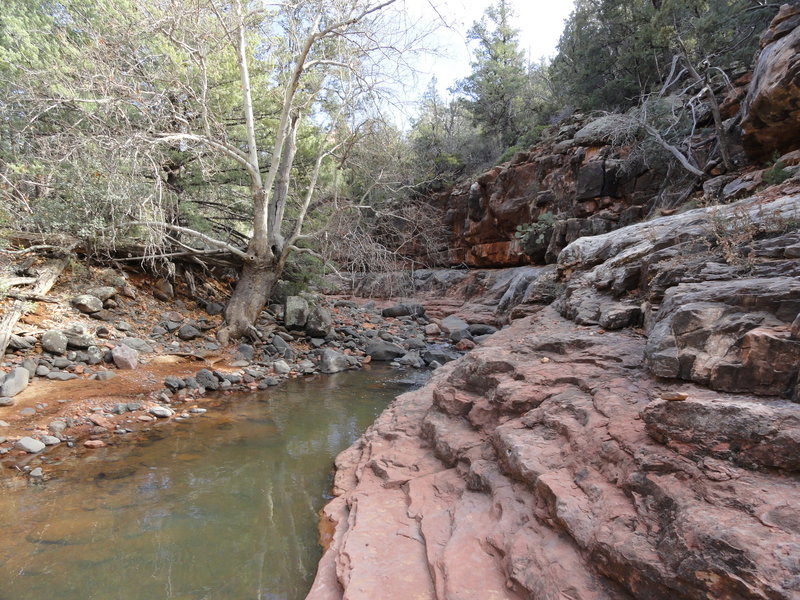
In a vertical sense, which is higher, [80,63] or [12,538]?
[80,63]

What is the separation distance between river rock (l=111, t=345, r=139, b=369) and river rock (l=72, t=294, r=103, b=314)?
116cm

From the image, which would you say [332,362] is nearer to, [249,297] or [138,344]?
[249,297]

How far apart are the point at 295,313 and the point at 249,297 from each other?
127 cm

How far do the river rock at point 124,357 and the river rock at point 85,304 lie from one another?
1.16 meters

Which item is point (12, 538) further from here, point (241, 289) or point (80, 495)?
point (241, 289)

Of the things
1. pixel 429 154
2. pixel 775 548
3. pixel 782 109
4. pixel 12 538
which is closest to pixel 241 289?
pixel 12 538

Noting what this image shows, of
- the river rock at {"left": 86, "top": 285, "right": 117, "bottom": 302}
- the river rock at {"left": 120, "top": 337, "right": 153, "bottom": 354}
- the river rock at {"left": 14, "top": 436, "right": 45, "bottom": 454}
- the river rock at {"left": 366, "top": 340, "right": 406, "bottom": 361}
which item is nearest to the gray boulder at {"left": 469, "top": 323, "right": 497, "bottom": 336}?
the river rock at {"left": 366, "top": 340, "right": 406, "bottom": 361}

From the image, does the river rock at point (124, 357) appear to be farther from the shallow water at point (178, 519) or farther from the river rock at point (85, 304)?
the shallow water at point (178, 519)

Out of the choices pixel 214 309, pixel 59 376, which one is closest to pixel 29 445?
pixel 59 376

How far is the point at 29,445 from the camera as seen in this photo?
4043 millimetres

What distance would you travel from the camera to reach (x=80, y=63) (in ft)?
22.8

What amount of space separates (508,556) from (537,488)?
0.43 metres

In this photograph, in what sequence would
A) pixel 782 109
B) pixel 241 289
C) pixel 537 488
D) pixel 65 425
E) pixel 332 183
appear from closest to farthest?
pixel 537 488 → pixel 65 425 → pixel 782 109 → pixel 241 289 → pixel 332 183

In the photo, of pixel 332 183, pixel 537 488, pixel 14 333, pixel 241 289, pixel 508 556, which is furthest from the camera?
pixel 332 183
